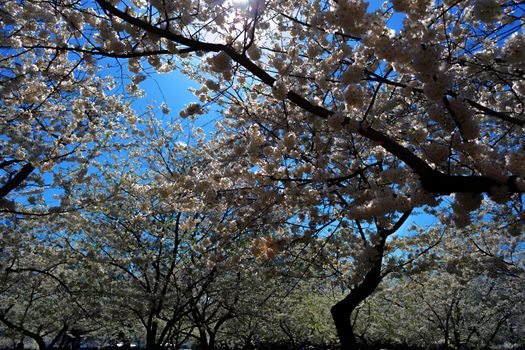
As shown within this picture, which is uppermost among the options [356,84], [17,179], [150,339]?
[17,179]

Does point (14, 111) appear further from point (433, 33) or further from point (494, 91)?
point (494, 91)

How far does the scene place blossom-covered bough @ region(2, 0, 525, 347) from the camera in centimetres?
278

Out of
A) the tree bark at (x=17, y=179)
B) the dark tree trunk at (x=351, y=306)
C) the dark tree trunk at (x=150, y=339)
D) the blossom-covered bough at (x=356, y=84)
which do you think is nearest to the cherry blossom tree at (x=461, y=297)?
the dark tree trunk at (x=351, y=306)

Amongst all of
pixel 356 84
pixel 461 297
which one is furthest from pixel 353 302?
pixel 461 297

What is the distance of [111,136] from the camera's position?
29.2ft

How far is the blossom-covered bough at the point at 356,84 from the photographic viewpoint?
2777 mm

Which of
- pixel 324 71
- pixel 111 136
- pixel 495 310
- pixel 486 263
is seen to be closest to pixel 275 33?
pixel 324 71

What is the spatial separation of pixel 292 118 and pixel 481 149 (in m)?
3.19

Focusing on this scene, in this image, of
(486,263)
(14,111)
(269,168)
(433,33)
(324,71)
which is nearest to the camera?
(433,33)

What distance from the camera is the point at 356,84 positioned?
3.64 meters

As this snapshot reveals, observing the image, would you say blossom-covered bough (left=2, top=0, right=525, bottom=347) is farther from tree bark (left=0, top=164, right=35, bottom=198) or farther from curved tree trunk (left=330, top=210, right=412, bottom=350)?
tree bark (left=0, top=164, right=35, bottom=198)

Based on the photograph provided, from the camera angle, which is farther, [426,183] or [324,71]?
[324,71]

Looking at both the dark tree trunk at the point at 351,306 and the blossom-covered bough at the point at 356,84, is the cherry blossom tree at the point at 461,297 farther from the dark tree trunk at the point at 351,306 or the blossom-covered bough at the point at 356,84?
the blossom-covered bough at the point at 356,84

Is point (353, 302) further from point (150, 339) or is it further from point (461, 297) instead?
point (461, 297)
